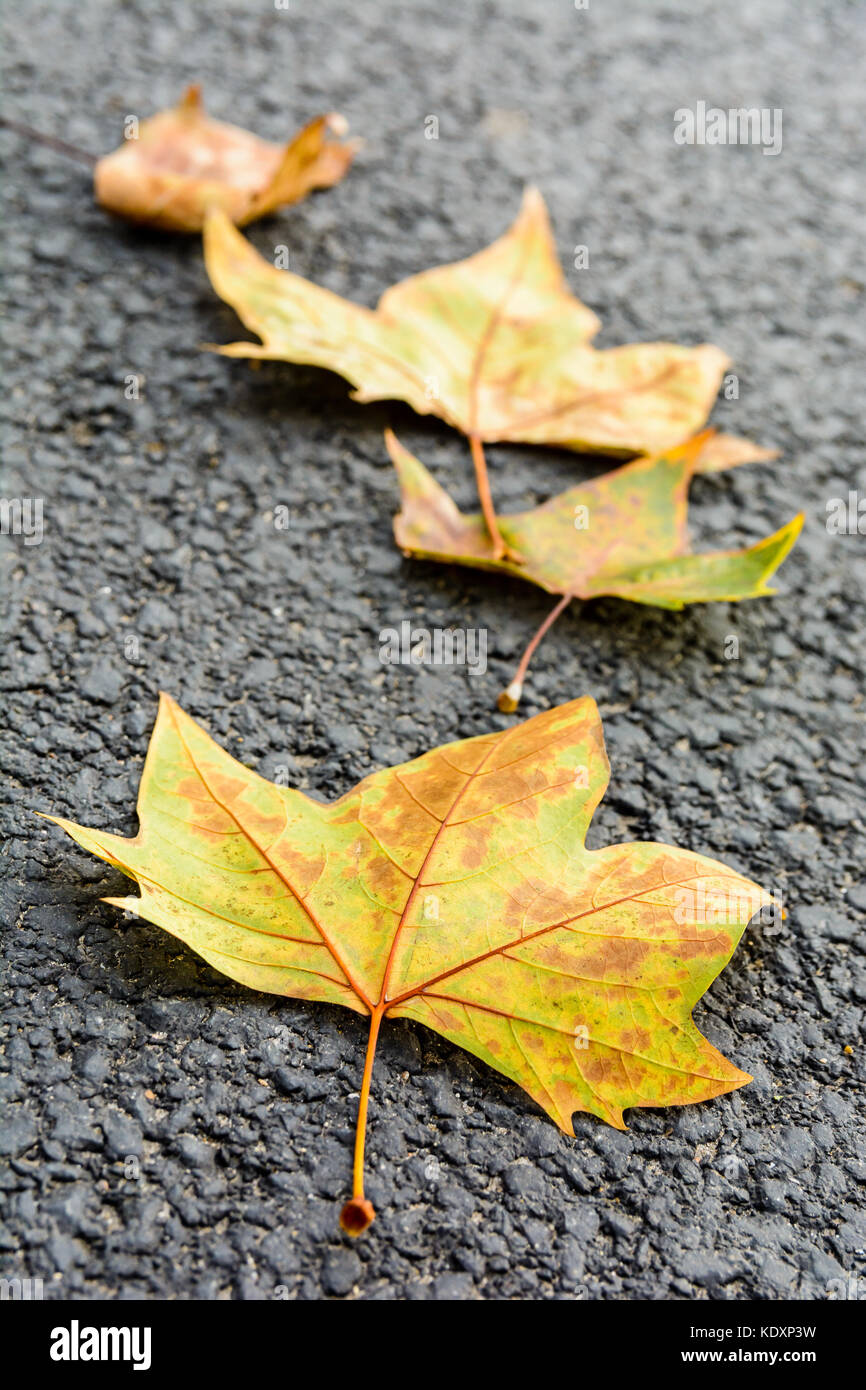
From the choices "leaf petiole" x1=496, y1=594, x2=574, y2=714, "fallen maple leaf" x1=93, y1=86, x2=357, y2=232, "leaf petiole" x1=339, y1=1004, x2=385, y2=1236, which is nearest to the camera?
"leaf petiole" x1=339, y1=1004, x2=385, y2=1236

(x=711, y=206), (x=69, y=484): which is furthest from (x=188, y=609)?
(x=711, y=206)

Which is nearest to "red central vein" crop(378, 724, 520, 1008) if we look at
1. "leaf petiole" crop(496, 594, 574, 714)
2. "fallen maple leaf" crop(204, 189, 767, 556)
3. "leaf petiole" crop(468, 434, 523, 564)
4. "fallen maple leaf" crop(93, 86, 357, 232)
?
"leaf petiole" crop(496, 594, 574, 714)

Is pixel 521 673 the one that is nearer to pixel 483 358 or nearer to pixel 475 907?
pixel 475 907

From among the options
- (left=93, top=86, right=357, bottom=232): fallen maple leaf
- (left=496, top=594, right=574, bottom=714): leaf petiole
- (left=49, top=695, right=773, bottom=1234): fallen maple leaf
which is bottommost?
(left=49, top=695, right=773, bottom=1234): fallen maple leaf

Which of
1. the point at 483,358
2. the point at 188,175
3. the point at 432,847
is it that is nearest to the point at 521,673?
the point at 432,847

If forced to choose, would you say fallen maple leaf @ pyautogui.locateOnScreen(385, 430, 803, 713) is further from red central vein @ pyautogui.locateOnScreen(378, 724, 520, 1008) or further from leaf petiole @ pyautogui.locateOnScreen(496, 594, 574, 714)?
red central vein @ pyautogui.locateOnScreen(378, 724, 520, 1008)

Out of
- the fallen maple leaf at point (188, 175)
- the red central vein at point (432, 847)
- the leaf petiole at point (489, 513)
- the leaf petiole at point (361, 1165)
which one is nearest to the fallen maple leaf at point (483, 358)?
the leaf petiole at point (489, 513)
